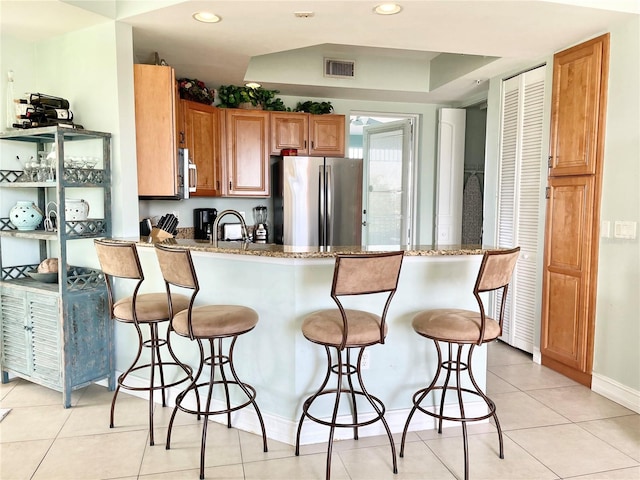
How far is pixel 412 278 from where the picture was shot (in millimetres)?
2590

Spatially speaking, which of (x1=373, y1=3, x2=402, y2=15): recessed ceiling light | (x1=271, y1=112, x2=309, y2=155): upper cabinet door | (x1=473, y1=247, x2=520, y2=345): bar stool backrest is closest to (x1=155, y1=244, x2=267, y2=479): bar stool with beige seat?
(x1=473, y1=247, x2=520, y2=345): bar stool backrest

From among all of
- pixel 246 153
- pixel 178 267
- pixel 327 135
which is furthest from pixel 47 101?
pixel 327 135

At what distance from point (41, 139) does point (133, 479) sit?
237 cm

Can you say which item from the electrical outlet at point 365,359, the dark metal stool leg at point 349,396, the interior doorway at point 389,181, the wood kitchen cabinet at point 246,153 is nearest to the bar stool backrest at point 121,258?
the dark metal stool leg at point 349,396

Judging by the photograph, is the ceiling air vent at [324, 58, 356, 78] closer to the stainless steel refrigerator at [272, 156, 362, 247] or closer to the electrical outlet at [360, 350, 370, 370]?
the stainless steel refrigerator at [272, 156, 362, 247]

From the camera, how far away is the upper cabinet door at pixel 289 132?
15.4 ft

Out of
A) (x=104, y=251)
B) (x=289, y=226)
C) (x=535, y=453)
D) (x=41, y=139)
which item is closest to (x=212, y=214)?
(x=289, y=226)

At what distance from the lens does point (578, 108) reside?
3.20 meters

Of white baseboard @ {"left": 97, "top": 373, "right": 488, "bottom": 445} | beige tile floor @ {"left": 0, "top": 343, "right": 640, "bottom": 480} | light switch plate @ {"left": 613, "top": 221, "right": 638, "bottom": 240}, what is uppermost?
light switch plate @ {"left": 613, "top": 221, "right": 638, "bottom": 240}

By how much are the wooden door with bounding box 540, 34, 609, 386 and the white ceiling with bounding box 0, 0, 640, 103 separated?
249 mm

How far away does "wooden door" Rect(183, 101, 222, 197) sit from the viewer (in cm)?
A: 409

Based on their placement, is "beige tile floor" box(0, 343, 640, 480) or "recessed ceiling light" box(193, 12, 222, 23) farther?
"recessed ceiling light" box(193, 12, 222, 23)

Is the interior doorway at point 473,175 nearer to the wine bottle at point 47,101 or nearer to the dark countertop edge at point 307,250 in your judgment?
the dark countertop edge at point 307,250

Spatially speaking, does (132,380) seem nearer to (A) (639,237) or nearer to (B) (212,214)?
(B) (212,214)
